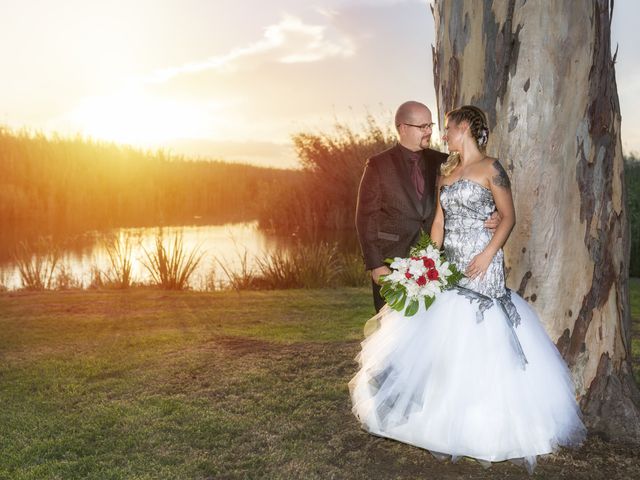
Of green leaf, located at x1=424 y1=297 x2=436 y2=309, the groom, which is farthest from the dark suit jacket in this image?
green leaf, located at x1=424 y1=297 x2=436 y2=309

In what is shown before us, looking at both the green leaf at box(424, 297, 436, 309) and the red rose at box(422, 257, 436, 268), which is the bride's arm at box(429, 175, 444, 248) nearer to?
the red rose at box(422, 257, 436, 268)

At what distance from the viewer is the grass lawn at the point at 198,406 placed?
3789mm

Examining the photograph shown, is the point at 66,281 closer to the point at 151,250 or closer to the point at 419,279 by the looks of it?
the point at 151,250

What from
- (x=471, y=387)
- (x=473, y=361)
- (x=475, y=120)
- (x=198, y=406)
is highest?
(x=475, y=120)

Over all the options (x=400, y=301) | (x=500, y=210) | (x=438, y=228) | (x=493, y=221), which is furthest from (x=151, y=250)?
(x=500, y=210)

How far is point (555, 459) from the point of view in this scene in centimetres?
377

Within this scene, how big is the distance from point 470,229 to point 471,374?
2.72 feet

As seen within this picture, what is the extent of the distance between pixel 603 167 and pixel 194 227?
19.5 metres

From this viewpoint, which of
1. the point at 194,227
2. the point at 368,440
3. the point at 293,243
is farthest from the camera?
the point at 194,227

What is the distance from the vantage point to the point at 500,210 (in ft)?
11.8

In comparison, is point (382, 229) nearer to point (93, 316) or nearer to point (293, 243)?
point (93, 316)

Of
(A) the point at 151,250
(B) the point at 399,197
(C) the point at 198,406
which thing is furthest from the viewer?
(A) the point at 151,250

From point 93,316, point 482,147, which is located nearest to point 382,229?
point 482,147

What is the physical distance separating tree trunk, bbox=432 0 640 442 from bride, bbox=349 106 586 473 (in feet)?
0.98
